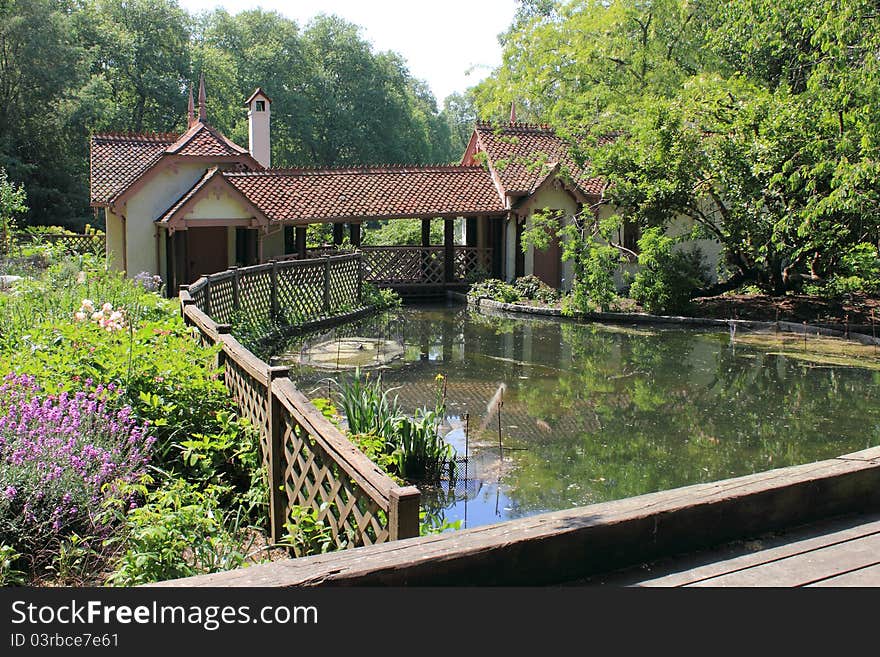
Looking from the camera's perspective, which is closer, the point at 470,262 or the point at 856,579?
the point at 856,579

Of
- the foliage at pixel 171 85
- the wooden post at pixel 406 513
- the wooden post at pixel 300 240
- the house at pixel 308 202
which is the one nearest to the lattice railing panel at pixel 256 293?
the house at pixel 308 202

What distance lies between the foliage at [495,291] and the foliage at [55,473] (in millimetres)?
19312

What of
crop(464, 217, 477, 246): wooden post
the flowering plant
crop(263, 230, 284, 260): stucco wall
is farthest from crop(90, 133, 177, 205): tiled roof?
the flowering plant

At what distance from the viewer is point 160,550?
4.48 metres

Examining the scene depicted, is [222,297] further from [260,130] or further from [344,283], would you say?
[260,130]

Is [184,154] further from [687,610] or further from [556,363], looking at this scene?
[687,610]

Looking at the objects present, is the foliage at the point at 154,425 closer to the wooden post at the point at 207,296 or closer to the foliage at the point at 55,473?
the foliage at the point at 55,473

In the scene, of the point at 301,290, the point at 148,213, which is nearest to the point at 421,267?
the point at 301,290

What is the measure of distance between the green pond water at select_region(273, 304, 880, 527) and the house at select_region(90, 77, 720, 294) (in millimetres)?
6150

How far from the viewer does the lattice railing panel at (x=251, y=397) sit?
240 inches

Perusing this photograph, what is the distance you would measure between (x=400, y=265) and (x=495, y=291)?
325cm

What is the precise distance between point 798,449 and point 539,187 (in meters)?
17.7

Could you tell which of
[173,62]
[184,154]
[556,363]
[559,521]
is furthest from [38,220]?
[559,521]

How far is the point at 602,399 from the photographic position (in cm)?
1226
